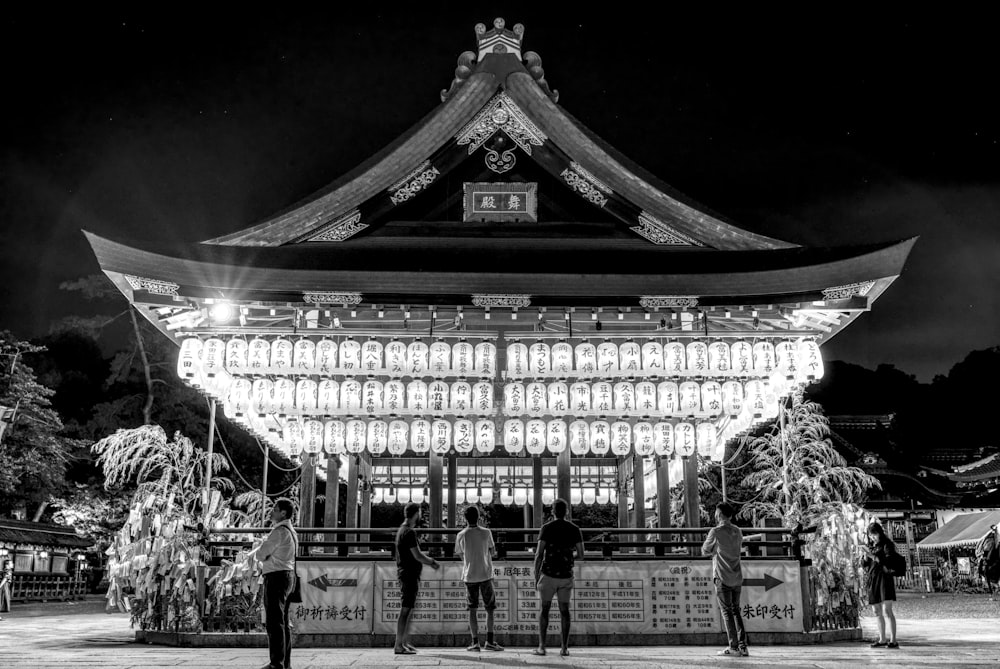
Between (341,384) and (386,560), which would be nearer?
(386,560)

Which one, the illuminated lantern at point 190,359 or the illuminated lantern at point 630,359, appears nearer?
the illuminated lantern at point 190,359

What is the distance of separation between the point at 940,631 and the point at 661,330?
7.88 metres

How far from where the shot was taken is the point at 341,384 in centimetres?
1600

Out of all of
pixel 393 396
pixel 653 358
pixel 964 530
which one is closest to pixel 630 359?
pixel 653 358

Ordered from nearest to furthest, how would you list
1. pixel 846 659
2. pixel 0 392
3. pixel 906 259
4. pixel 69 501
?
pixel 846 659 → pixel 906 259 → pixel 0 392 → pixel 69 501

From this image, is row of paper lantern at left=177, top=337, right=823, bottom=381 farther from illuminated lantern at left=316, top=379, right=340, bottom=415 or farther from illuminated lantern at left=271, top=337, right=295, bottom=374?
illuminated lantern at left=316, top=379, right=340, bottom=415

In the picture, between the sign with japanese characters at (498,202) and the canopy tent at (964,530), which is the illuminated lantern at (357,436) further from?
the canopy tent at (964,530)

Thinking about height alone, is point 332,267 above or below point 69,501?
above

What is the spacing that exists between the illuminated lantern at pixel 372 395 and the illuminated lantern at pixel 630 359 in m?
4.69

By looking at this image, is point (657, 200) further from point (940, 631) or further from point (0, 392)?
point (0, 392)

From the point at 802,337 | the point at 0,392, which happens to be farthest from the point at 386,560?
the point at 0,392

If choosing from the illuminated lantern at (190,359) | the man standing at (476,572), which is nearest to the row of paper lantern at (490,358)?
the illuminated lantern at (190,359)

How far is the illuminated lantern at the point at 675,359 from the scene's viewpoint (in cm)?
1505

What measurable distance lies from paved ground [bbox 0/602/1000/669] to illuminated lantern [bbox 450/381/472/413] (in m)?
5.25
